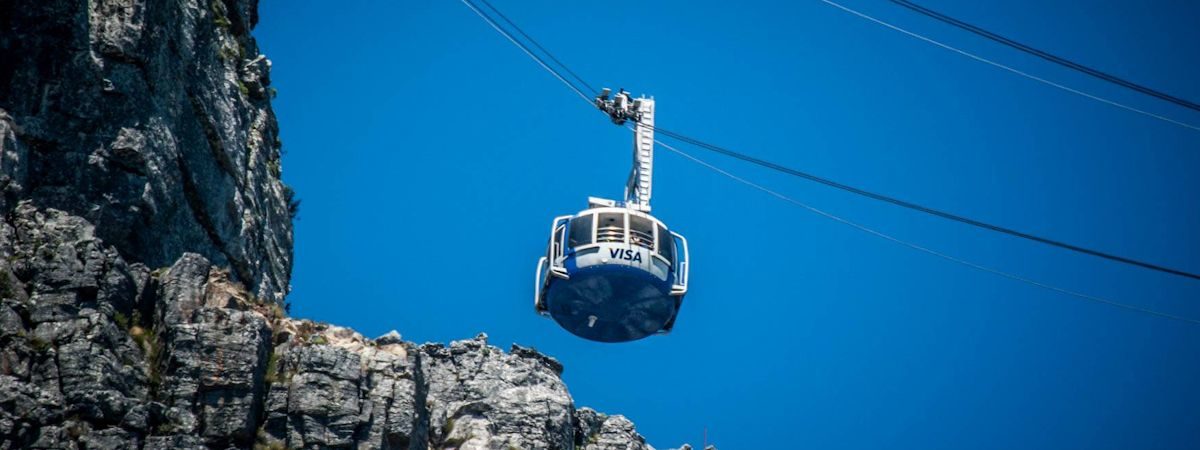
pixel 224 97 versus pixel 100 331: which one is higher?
pixel 224 97

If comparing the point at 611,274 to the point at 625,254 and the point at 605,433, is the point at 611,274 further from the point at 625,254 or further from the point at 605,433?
the point at 605,433

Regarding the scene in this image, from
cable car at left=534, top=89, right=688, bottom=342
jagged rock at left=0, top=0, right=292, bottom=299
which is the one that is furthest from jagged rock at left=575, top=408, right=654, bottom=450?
jagged rock at left=0, top=0, right=292, bottom=299

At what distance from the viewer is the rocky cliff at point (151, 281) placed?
54.6 m

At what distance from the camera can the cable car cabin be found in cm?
7169

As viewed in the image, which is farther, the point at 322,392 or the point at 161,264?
the point at 161,264

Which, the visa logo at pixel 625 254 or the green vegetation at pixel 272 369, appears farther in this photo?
the visa logo at pixel 625 254

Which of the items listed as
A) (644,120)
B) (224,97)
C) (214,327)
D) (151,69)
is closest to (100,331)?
(214,327)

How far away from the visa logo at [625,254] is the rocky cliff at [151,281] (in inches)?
268

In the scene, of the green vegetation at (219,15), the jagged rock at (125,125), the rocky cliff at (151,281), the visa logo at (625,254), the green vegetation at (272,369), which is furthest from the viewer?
the visa logo at (625,254)

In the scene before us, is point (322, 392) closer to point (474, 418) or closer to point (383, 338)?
point (383, 338)

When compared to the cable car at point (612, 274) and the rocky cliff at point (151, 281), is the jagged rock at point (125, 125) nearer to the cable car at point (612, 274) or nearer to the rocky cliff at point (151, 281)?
the rocky cliff at point (151, 281)

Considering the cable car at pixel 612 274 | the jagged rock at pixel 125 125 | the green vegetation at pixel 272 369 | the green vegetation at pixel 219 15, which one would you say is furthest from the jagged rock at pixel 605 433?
the green vegetation at pixel 219 15

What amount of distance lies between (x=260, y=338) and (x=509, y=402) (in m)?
16.4

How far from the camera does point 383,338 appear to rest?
63.8m
